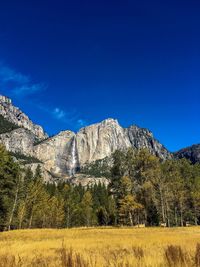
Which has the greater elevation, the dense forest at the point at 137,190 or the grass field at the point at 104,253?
the dense forest at the point at 137,190

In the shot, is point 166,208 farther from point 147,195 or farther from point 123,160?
point 123,160

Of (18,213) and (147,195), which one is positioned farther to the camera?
(18,213)

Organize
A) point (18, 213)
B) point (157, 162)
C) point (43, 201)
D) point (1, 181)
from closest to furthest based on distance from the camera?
point (1, 181) → point (157, 162) → point (18, 213) → point (43, 201)

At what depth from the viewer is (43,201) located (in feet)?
252

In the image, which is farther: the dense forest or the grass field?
the dense forest

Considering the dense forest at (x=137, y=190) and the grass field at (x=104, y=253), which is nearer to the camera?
the grass field at (x=104, y=253)

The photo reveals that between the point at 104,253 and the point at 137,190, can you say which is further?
the point at 137,190

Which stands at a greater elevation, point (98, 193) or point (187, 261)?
point (98, 193)

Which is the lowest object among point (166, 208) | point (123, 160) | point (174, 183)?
point (166, 208)

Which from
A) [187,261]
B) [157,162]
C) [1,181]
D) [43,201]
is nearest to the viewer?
[187,261]

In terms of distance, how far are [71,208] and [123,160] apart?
46.6 meters

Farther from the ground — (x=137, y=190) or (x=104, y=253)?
(x=137, y=190)

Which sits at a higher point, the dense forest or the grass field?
the dense forest

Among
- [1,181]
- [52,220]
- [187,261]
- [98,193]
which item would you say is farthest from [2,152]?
[98,193]
